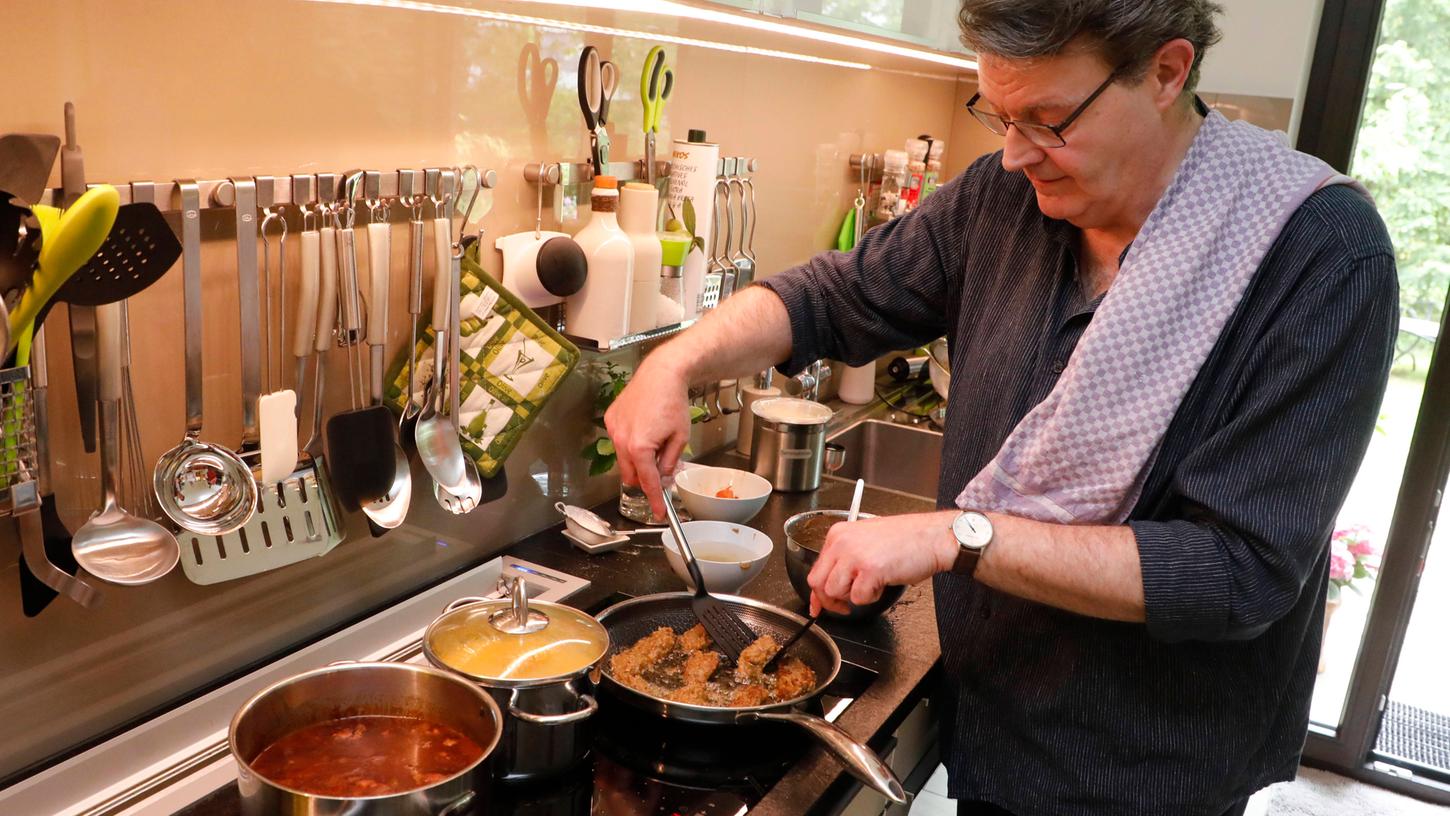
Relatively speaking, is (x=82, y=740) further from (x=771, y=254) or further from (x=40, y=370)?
(x=771, y=254)

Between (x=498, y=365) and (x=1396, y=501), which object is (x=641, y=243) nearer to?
(x=498, y=365)

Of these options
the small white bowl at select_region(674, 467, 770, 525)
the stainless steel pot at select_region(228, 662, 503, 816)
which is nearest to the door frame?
the small white bowl at select_region(674, 467, 770, 525)

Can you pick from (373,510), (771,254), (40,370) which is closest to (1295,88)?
(771,254)

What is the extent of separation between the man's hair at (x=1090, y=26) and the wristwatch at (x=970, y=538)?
43 centimetres

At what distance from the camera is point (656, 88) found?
1.68m

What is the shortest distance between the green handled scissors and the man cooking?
0.51m

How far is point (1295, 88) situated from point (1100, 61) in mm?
1669

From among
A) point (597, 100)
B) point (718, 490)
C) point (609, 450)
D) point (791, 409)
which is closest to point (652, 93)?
point (597, 100)

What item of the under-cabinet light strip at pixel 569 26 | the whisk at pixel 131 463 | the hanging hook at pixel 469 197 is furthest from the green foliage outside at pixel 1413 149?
the whisk at pixel 131 463

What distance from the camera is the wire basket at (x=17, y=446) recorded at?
0.90m

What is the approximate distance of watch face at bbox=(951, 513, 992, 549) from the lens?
1065mm

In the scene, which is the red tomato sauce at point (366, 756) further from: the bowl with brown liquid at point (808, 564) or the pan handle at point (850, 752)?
the bowl with brown liquid at point (808, 564)

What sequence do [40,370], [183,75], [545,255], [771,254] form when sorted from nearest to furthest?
[40,370] → [183,75] → [545,255] → [771,254]

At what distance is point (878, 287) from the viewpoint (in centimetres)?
144
